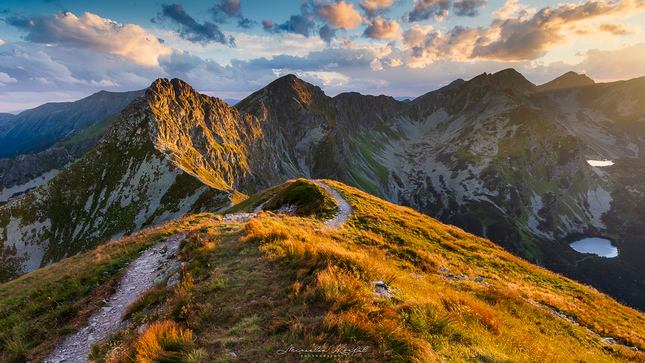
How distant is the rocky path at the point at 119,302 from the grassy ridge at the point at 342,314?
52.1 inches

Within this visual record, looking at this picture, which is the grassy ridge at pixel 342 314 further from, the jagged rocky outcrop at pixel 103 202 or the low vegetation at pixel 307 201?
the jagged rocky outcrop at pixel 103 202

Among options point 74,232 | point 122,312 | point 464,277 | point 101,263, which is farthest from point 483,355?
point 74,232

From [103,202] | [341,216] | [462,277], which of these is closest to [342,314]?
[462,277]

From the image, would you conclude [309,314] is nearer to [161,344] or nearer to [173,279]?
[161,344]

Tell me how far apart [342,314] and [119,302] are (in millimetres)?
10635

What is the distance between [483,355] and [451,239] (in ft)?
65.6

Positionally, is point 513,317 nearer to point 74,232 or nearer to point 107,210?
point 107,210

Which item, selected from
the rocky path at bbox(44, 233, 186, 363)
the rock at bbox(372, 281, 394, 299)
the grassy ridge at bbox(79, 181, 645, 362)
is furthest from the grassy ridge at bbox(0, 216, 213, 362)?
the rock at bbox(372, 281, 394, 299)

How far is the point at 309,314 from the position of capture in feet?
20.2

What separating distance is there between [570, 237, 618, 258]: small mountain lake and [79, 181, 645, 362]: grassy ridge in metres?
215

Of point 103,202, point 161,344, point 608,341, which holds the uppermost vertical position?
point 161,344

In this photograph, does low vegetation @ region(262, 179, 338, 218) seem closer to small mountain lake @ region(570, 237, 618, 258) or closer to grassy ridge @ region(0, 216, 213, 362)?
grassy ridge @ region(0, 216, 213, 362)

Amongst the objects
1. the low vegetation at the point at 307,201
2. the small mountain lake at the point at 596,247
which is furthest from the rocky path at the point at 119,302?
the small mountain lake at the point at 596,247

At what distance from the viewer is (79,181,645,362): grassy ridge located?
511 centimetres
